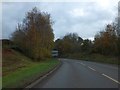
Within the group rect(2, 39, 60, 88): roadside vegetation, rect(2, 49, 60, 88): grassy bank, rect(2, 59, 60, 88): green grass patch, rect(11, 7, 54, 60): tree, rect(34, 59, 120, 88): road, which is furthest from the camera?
rect(11, 7, 54, 60): tree

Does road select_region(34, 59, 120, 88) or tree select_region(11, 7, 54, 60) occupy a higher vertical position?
tree select_region(11, 7, 54, 60)

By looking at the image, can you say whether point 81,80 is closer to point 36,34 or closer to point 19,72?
point 19,72

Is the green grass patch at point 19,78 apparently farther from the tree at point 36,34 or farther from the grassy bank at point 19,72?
the tree at point 36,34

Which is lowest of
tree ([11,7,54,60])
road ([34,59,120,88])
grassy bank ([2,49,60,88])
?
road ([34,59,120,88])

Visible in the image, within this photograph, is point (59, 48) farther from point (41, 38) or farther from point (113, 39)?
point (41, 38)

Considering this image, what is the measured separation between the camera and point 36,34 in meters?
69.0

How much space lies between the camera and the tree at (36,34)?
70.0 m

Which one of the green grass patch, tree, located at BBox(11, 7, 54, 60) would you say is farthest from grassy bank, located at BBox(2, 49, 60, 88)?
tree, located at BBox(11, 7, 54, 60)

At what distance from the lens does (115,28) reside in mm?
86000

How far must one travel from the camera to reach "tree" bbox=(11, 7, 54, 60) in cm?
7000

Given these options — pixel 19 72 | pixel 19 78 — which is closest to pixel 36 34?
pixel 19 72

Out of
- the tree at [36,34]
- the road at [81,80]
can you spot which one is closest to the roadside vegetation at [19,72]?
the road at [81,80]

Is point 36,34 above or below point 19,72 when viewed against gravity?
above

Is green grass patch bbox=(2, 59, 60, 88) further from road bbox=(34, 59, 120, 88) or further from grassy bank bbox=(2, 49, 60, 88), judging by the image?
road bbox=(34, 59, 120, 88)
